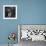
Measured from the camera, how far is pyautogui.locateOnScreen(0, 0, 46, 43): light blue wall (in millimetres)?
4262

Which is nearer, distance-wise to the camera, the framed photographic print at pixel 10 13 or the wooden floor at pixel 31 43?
the wooden floor at pixel 31 43

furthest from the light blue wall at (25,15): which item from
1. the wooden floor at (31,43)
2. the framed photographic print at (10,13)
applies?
the wooden floor at (31,43)

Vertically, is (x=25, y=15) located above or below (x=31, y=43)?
above

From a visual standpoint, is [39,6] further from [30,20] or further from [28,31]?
[28,31]

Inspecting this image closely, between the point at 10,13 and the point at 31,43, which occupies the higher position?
the point at 10,13

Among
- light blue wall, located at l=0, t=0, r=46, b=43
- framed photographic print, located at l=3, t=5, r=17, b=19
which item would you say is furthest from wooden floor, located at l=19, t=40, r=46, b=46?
framed photographic print, located at l=3, t=5, r=17, b=19

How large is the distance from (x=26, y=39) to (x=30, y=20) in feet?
2.01

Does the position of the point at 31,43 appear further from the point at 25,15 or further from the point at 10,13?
the point at 10,13

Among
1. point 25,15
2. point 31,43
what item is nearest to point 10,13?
point 25,15

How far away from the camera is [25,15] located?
4.27 metres

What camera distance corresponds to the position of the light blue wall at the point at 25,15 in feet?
14.0

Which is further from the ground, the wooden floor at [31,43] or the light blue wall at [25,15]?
the light blue wall at [25,15]

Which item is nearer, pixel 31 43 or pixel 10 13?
pixel 31 43

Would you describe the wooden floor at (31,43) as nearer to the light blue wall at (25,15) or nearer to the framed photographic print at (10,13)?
the light blue wall at (25,15)
